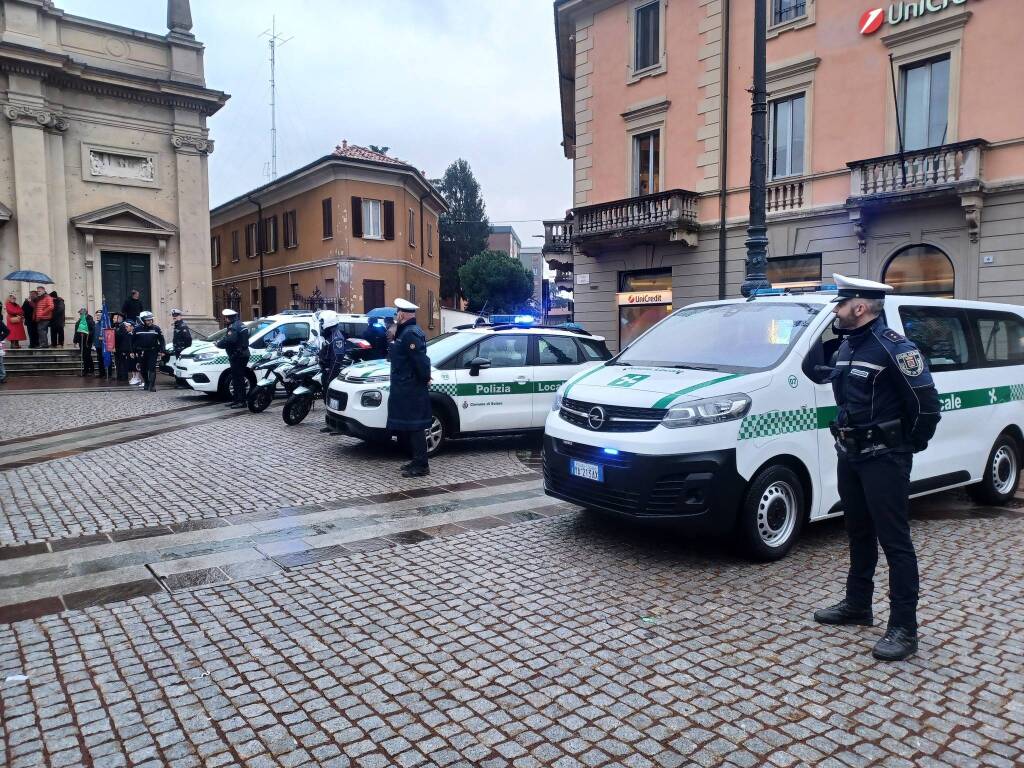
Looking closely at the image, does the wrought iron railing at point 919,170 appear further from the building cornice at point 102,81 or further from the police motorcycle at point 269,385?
the building cornice at point 102,81

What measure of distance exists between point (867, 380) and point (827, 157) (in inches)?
634

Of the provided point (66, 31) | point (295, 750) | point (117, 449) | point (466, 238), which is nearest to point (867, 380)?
point (295, 750)

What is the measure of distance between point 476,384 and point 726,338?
159 inches

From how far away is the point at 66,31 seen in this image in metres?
24.7

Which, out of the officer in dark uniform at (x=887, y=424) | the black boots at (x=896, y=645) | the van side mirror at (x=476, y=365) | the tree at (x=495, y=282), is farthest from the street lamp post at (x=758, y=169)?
the tree at (x=495, y=282)

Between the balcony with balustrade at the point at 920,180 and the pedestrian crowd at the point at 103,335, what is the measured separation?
1592 centimetres

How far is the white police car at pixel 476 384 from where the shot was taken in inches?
358

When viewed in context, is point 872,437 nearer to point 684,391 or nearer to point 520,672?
point 684,391

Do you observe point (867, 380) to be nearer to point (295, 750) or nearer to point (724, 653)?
point (724, 653)

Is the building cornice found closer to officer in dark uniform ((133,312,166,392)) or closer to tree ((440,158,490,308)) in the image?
officer in dark uniform ((133,312,166,392))

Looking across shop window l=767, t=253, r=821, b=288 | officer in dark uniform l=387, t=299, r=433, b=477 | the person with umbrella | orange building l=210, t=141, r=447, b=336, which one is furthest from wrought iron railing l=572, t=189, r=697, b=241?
the person with umbrella

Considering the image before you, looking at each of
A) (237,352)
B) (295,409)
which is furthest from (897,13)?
(237,352)

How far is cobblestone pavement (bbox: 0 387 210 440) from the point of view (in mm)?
11797

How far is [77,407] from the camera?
14133mm
